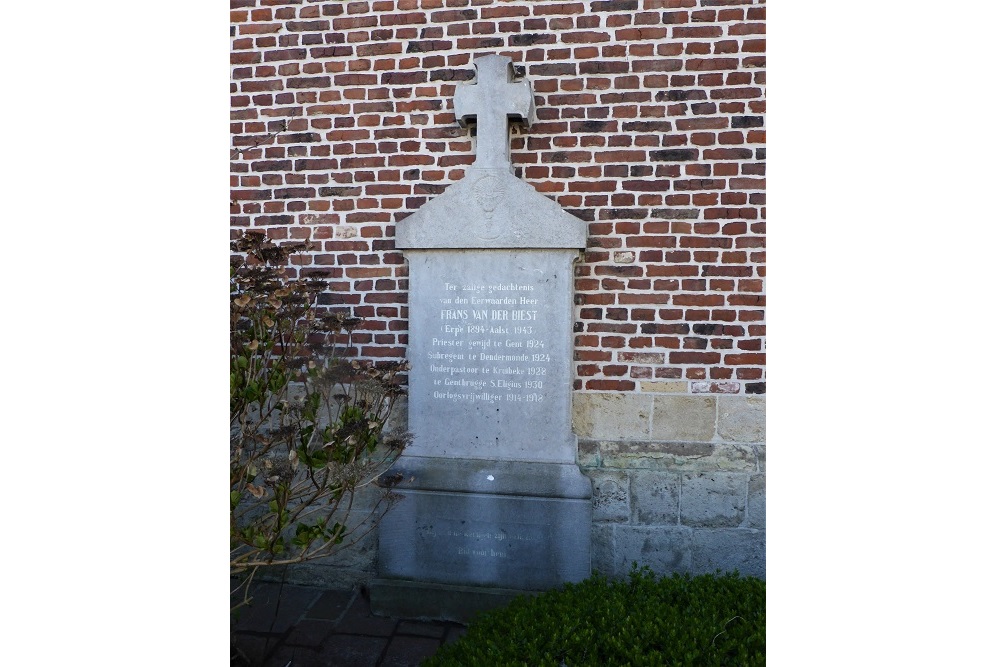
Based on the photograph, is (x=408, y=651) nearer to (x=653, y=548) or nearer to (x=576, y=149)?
(x=653, y=548)

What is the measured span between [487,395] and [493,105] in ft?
5.07

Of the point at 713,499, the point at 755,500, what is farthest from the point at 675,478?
the point at 755,500

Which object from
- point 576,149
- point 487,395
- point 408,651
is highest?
point 576,149

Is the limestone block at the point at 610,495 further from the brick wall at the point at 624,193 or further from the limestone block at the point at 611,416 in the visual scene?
the limestone block at the point at 611,416

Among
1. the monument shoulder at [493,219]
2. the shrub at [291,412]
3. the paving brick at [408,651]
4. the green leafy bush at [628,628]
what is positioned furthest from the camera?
the monument shoulder at [493,219]

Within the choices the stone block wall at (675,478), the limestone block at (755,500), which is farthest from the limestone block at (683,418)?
the limestone block at (755,500)

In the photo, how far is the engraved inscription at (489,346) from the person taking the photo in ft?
10.7

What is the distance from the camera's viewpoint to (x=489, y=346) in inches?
130

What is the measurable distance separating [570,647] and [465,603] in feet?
4.34

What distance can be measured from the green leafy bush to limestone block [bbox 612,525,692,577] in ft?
2.44

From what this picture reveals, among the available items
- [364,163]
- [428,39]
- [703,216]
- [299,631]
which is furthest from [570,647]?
[428,39]

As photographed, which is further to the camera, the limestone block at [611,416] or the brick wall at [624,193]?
the limestone block at [611,416]

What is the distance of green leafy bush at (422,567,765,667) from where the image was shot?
77.4 inches

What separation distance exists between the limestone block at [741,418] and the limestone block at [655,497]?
38 cm
